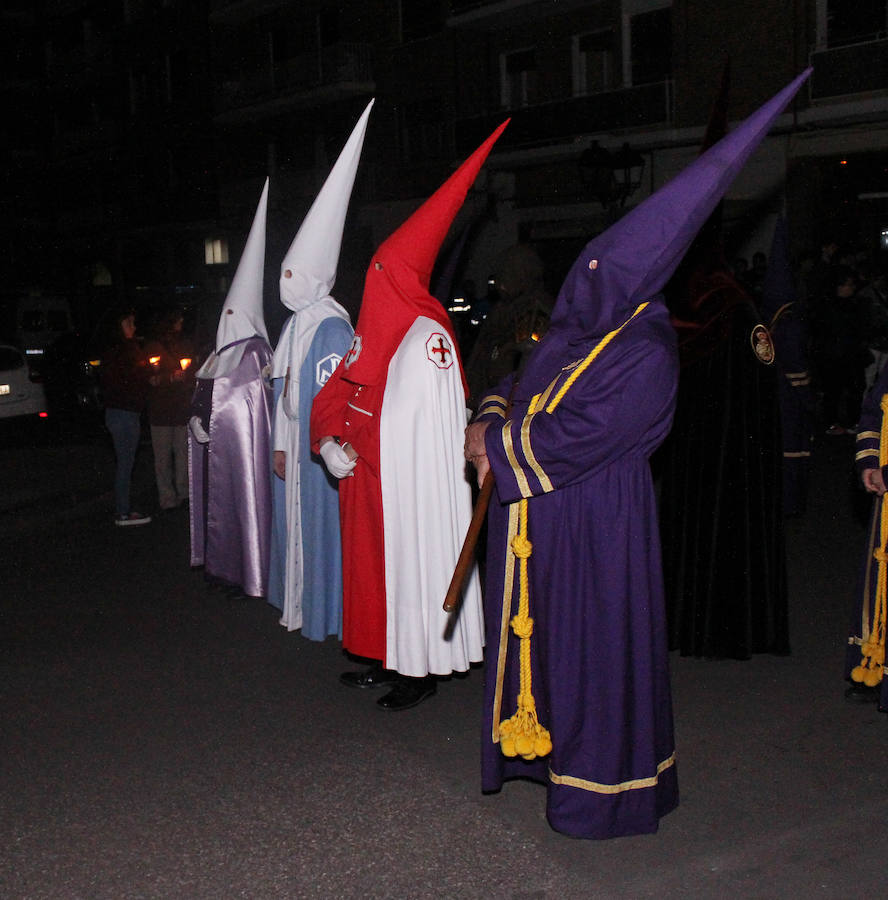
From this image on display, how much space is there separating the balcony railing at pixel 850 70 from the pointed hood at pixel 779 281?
41.0 feet

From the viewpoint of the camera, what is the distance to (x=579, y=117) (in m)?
24.1

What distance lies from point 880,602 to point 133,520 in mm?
6720

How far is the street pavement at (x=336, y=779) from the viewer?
3.87 metres

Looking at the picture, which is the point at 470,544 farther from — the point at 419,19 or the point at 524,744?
the point at 419,19

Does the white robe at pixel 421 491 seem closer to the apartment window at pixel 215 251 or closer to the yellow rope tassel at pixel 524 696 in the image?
the yellow rope tassel at pixel 524 696

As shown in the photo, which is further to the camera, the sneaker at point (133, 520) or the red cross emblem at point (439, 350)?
the sneaker at point (133, 520)

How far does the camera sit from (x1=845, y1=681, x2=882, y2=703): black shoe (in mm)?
5344

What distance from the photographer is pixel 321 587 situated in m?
6.11

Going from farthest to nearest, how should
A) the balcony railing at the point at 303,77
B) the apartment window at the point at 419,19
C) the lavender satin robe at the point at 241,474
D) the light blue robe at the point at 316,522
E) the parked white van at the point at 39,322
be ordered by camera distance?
the balcony railing at the point at 303,77 → the apartment window at the point at 419,19 → the parked white van at the point at 39,322 → the lavender satin robe at the point at 241,474 → the light blue robe at the point at 316,522

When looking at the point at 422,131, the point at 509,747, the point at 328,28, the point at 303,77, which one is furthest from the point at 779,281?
the point at 328,28

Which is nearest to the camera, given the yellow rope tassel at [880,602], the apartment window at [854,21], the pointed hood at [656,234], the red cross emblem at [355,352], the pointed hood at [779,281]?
the pointed hood at [656,234]

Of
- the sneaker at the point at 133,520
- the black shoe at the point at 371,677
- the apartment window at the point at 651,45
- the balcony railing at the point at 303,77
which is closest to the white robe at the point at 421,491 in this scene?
the black shoe at the point at 371,677

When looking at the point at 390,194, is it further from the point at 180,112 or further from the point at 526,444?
the point at 526,444

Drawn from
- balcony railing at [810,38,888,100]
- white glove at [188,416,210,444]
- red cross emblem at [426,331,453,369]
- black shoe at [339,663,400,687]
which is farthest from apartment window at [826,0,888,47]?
black shoe at [339,663,400,687]
